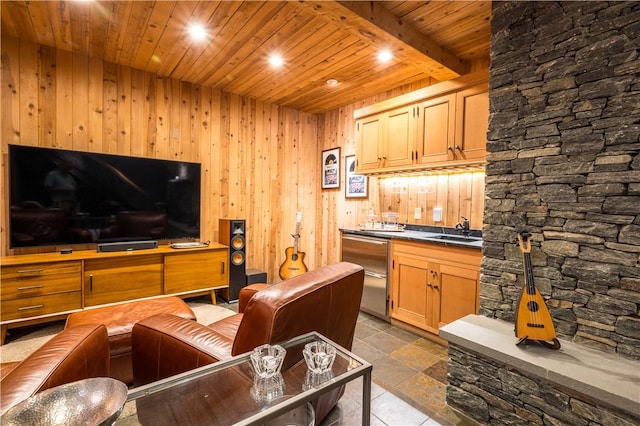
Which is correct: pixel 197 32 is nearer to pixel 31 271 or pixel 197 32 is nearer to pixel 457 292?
pixel 31 271

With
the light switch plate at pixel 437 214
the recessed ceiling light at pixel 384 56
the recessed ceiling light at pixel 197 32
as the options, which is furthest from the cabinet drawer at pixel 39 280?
the light switch plate at pixel 437 214

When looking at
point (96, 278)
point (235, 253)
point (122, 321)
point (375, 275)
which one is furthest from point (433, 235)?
point (96, 278)

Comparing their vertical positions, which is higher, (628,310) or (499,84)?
(499,84)

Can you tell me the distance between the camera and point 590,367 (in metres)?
1.46

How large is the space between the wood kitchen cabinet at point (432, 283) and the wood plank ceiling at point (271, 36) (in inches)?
68.4

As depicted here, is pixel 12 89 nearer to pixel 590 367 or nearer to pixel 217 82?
pixel 217 82

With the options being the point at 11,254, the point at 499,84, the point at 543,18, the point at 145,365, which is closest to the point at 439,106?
the point at 499,84

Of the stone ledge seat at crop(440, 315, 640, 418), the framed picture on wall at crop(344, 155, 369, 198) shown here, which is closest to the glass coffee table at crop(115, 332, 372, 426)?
the stone ledge seat at crop(440, 315, 640, 418)

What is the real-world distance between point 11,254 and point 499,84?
4349 millimetres

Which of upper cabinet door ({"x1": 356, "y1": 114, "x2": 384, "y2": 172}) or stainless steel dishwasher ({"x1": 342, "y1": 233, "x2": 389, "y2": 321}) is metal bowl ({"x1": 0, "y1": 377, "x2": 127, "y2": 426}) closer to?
stainless steel dishwasher ({"x1": 342, "y1": 233, "x2": 389, "y2": 321})

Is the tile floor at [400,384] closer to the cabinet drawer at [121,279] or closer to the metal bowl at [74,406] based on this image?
the metal bowl at [74,406]

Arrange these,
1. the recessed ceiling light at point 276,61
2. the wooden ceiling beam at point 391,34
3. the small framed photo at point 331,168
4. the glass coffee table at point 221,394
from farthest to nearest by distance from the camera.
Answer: the small framed photo at point 331,168, the recessed ceiling light at point 276,61, the wooden ceiling beam at point 391,34, the glass coffee table at point 221,394

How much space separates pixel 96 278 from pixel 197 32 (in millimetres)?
2415

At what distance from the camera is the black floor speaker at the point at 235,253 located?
3.63 metres
